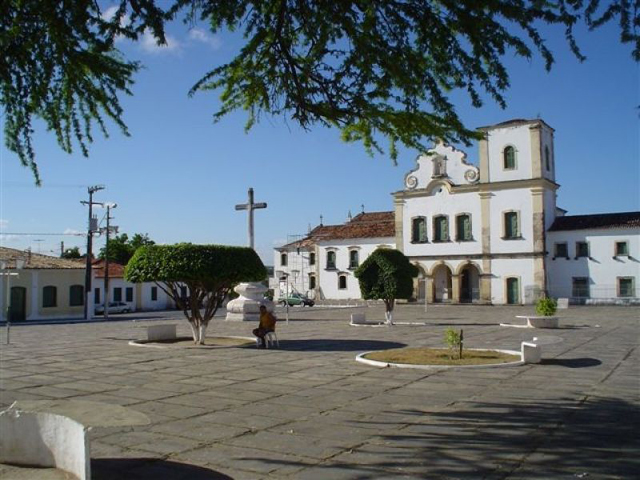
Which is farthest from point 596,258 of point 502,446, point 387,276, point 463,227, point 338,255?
point 502,446

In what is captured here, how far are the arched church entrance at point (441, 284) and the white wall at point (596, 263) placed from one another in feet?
25.8

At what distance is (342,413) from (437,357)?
17.5ft

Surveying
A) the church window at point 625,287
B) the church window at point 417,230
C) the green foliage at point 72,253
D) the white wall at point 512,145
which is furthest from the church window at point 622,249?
the green foliage at point 72,253

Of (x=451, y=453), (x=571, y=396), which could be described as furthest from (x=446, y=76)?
(x=571, y=396)

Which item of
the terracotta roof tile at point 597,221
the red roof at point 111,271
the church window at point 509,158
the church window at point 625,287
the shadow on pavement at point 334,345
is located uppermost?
the church window at point 509,158

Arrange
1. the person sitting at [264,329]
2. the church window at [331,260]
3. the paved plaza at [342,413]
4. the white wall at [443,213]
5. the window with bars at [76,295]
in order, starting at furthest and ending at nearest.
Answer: the church window at [331,260]
the white wall at [443,213]
the window with bars at [76,295]
the person sitting at [264,329]
the paved plaza at [342,413]

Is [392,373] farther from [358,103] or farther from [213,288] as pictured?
[213,288]

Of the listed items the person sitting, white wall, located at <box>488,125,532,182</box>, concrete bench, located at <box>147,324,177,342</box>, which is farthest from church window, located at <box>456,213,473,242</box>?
the person sitting

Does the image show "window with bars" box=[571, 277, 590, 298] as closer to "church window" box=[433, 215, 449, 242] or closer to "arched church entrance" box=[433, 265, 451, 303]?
"arched church entrance" box=[433, 265, 451, 303]

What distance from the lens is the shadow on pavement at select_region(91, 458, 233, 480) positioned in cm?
499

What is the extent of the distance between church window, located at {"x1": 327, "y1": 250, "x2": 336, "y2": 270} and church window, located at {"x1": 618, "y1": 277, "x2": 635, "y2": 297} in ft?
74.0

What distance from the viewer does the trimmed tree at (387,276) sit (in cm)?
2308

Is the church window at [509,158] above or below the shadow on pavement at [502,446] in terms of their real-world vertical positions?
above

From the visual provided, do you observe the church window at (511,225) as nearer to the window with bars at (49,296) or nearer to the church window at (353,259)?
the church window at (353,259)
